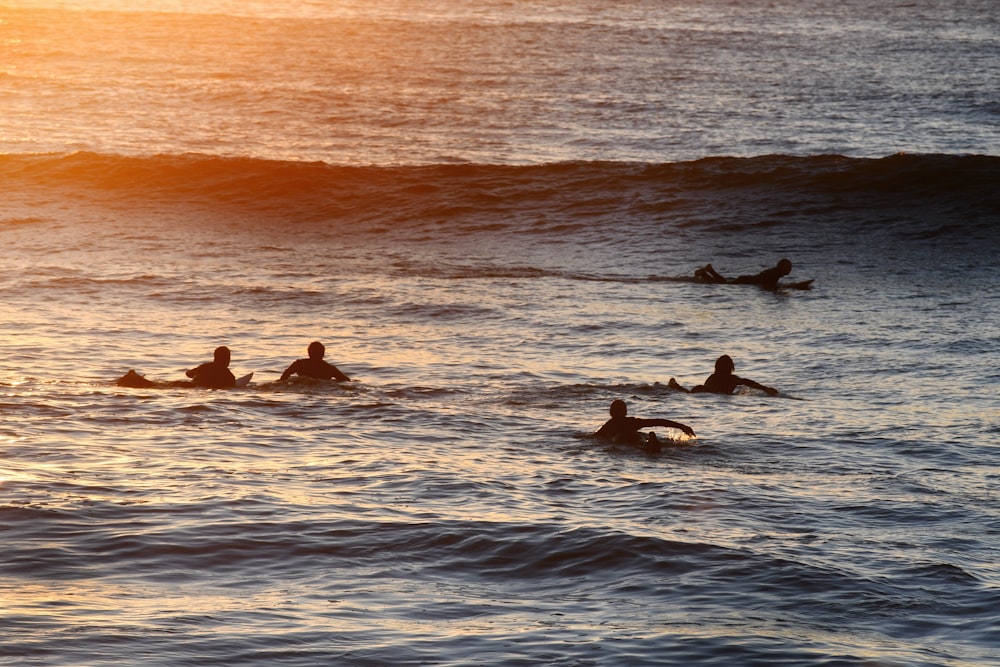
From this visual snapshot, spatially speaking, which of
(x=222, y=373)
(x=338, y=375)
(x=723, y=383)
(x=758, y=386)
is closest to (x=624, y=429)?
(x=723, y=383)

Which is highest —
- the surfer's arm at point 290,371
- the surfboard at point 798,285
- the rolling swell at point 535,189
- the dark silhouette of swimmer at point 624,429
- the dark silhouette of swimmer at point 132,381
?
the rolling swell at point 535,189

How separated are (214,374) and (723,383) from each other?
22.6 feet

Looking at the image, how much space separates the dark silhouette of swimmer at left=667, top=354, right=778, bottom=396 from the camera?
708 inches

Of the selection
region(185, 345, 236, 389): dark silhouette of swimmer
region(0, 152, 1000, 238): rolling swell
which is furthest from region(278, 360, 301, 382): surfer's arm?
region(0, 152, 1000, 238): rolling swell

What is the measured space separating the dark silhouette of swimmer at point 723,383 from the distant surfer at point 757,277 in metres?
8.74

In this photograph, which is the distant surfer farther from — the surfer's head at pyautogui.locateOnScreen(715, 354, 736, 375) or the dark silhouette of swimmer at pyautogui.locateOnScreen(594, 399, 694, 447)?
the dark silhouette of swimmer at pyautogui.locateOnScreen(594, 399, 694, 447)

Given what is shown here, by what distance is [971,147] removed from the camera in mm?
40062

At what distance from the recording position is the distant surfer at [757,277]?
26578mm

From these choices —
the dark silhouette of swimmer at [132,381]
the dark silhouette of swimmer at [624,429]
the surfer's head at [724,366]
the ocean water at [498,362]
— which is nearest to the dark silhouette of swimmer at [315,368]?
the ocean water at [498,362]

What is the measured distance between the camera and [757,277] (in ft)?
88.9

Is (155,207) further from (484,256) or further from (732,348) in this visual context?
(732,348)

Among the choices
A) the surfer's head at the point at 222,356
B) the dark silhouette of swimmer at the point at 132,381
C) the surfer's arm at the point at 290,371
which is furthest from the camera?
the surfer's arm at the point at 290,371

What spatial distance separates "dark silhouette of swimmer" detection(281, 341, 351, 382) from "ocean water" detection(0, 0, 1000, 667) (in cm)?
30

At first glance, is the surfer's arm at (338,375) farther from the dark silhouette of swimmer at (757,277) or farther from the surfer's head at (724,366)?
the dark silhouette of swimmer at (757,277)
